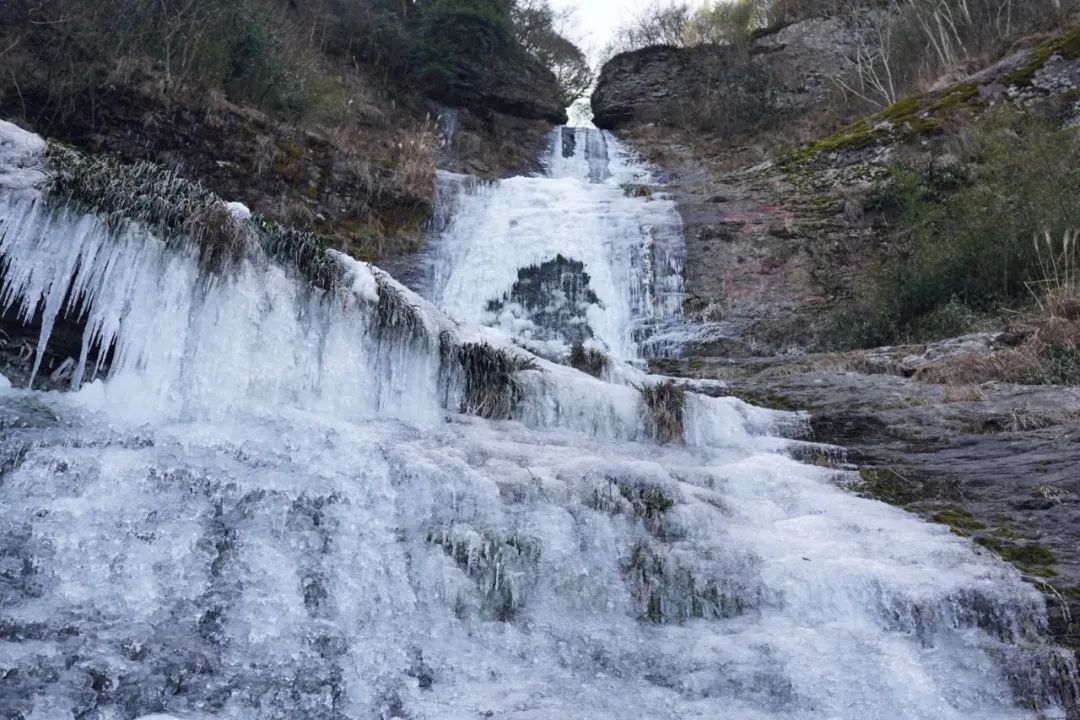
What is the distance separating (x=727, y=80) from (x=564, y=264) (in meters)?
12.6

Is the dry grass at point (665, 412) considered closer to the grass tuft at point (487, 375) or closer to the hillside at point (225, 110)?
the grass tuft at point (487, 375)

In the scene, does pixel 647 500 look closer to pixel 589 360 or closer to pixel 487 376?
pixel 487 376

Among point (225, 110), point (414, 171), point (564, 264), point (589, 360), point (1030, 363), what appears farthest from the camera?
point (414, 171)

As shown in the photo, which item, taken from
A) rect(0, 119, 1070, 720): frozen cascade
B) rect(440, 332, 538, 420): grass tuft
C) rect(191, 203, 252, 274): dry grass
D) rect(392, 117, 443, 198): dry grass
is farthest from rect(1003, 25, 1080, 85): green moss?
→ rect(191, 203, 252, 274): dry grass

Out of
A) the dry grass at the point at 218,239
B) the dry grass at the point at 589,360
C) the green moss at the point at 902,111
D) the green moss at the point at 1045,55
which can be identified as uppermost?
the green moss at the point at 1045,55

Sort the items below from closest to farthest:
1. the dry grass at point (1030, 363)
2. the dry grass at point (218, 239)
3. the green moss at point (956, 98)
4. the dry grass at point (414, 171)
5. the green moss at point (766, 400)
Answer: the dry grass at point (218, 239)
the dry grass at point (1030, 363)
the green moss at point (766, 400)
the dry grass at point (414, 171)
the green moss at point (956, 98)

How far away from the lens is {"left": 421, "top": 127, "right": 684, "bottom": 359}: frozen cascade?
9805 millimetres

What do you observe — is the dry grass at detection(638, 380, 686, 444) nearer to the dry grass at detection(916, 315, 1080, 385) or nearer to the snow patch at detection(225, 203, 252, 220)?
the dry grass at detection(916, 315, 1080, 385)

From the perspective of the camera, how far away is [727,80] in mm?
20750

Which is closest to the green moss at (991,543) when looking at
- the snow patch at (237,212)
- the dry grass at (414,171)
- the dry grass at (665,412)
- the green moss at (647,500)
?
the green moss at (647,500)

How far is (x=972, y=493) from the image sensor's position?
4629 mm

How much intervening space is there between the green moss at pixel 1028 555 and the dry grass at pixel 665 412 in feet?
7.28

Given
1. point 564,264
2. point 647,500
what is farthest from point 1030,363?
point 564,264

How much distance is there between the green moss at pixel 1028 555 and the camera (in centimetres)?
385
